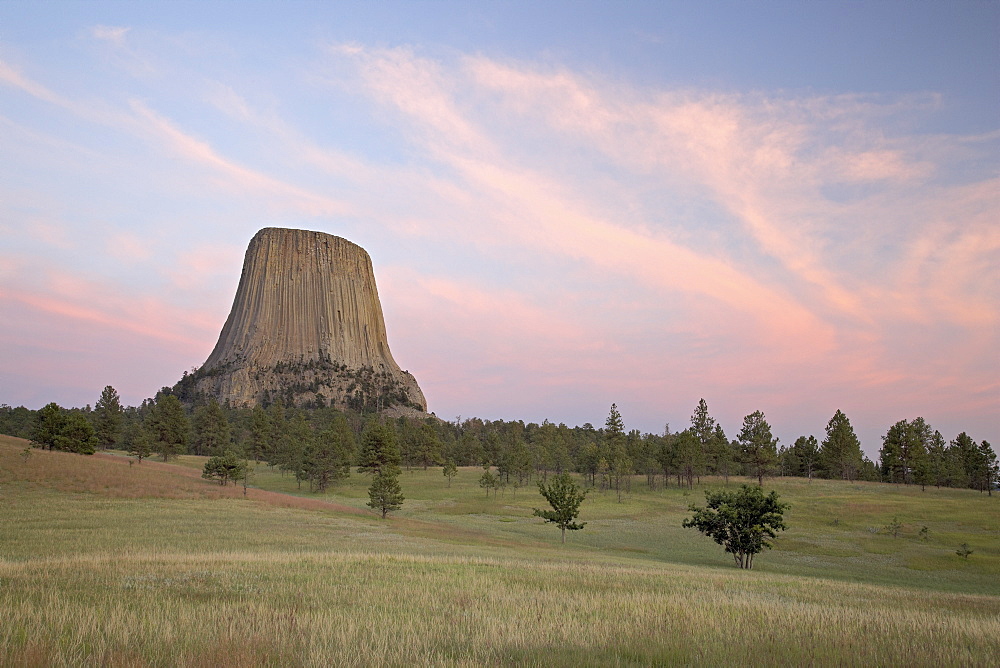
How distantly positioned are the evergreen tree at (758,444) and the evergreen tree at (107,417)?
338 feet

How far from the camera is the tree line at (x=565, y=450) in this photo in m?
81.1

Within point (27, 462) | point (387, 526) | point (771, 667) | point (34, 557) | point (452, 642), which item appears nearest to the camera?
point (771, 667)

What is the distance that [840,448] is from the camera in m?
106

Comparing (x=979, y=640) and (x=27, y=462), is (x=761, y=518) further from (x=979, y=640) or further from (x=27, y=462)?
(x=27, y=462)

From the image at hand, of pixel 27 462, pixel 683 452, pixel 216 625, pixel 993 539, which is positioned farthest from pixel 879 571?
pixel 27 462

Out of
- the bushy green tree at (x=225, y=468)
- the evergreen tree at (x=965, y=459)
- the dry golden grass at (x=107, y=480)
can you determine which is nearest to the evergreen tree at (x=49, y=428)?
the dry golden grass at (x=107, y=480)

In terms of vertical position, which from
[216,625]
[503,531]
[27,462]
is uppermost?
[216,625]

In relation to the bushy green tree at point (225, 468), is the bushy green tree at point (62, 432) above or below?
above

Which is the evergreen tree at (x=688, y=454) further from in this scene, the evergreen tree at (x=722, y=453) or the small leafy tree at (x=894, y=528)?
the small leafy tree at (x=894, y=528)

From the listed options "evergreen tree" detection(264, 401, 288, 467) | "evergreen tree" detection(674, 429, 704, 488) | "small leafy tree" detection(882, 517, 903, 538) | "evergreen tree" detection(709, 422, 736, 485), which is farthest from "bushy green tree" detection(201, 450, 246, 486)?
"evergreen tree" detection(709, 422, 736, 485)

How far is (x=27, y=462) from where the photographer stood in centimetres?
4641

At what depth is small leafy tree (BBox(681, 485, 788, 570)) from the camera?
35469mm

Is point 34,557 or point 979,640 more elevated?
point 979,640

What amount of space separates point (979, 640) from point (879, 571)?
3102cm
